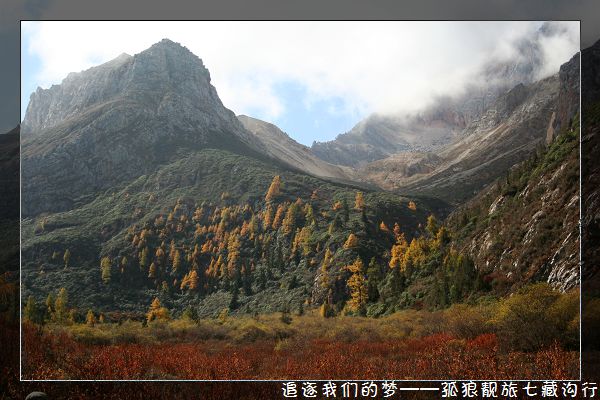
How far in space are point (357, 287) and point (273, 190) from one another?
11.5 feet

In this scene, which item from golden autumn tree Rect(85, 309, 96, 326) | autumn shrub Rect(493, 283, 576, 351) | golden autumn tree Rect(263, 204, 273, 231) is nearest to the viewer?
autumn shrub Rect(493, 283, 576, 351)

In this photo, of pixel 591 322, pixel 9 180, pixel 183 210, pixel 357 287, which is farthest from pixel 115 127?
pixel 591 322

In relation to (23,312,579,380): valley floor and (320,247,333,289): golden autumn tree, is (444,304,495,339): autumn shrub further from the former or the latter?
(320,247,333,289): golden autumn tree

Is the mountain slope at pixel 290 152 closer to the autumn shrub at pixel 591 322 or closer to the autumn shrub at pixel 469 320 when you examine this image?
the autumn shrub at pixel 469 320

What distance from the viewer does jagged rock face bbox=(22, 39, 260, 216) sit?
14820mm

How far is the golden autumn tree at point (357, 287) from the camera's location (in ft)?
44.2

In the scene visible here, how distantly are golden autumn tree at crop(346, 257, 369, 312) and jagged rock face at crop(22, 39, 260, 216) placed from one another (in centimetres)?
430

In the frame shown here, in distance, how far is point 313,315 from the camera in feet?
44.2

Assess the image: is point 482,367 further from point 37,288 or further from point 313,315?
point 37,288

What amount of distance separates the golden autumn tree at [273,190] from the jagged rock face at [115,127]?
1.13m

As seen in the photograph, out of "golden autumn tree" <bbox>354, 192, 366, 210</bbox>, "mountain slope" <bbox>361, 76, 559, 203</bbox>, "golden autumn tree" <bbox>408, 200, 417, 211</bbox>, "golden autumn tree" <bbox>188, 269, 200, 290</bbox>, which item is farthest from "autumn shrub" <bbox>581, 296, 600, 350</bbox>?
"golden autumn tree" <bbox>188, 269, 200, 290</bbox>

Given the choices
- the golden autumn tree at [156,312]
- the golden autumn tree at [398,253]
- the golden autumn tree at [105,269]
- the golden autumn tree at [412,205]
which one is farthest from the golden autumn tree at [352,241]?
the golden autumn tree at [105,269]

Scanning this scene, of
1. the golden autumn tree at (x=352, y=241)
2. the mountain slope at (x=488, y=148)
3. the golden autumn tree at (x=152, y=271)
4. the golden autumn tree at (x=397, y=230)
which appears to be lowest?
the golden autumn tree at (x=152, y=271)

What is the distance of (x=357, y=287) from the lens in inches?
538
